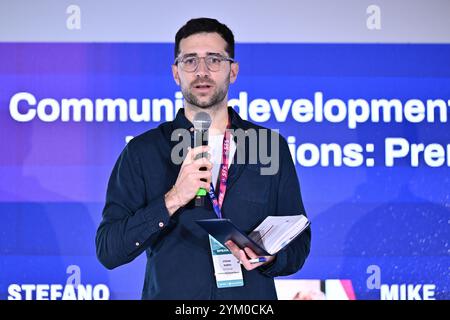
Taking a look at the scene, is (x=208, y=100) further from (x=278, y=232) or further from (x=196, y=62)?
(x=278, y=232)

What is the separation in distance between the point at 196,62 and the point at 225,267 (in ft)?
2.90

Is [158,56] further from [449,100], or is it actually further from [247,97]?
[449,100]

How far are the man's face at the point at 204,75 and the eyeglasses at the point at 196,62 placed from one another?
11mm

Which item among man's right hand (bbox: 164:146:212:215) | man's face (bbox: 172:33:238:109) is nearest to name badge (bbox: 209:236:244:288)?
man's right hand (bbox: 164:146:212:215)

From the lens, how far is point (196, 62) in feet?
9.75

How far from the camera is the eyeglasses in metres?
2.96

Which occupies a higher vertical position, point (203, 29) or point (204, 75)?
point (203, 29)

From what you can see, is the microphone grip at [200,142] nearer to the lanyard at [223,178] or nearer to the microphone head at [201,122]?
the microphone head at [201,122]

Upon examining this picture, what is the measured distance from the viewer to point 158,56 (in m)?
4.23

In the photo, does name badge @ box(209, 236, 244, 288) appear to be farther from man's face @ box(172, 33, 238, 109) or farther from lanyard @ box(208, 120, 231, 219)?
man's face @ box(172, 33, 238, 109)

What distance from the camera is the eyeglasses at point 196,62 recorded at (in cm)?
296

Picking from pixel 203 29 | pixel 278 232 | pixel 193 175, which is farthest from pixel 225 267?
pixel 203 29

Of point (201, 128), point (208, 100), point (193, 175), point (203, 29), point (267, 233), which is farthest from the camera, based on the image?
point (203, 29)
